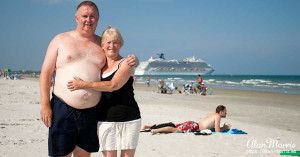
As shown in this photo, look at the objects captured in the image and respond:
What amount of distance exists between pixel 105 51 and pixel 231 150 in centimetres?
314

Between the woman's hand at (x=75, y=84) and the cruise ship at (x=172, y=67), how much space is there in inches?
3481

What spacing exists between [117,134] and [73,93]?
0.49m

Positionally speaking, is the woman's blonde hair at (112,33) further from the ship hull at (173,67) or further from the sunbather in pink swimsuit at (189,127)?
the ship hull at (173,67)

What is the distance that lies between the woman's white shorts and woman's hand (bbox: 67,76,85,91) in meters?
0.35

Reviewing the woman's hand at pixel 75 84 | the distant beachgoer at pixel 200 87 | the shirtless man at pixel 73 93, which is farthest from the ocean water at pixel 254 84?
the woman's hand at pixel 75 84

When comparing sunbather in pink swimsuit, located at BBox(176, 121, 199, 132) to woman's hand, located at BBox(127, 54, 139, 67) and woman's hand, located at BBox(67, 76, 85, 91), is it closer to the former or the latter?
woman's hand, located at BBox(127, 54, 139, 67)

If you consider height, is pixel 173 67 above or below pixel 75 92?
above

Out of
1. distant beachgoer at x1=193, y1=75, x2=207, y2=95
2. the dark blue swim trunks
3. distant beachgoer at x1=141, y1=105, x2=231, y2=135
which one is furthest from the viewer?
distant beachgoer at x1=193, y1=75, x2=207, y2=95

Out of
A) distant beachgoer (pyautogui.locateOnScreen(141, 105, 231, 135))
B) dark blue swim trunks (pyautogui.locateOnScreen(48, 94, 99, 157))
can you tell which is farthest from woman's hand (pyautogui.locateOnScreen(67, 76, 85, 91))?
distant beachgoer (pyautogui.locateOnScreen(141, 105, 231, 135))

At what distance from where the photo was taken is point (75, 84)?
7.48 feet

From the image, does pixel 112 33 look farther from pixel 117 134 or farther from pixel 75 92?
pixel 117 134

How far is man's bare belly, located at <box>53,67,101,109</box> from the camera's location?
230 cm

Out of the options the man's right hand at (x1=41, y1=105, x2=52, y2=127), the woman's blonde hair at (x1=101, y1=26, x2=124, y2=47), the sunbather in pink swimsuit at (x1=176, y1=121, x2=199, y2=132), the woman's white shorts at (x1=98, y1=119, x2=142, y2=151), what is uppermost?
the woman's blonde hair at (x1=101, y1=26, x2=124, y2=47)

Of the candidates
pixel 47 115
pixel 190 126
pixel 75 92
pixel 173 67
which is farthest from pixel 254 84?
pixel 173 67
